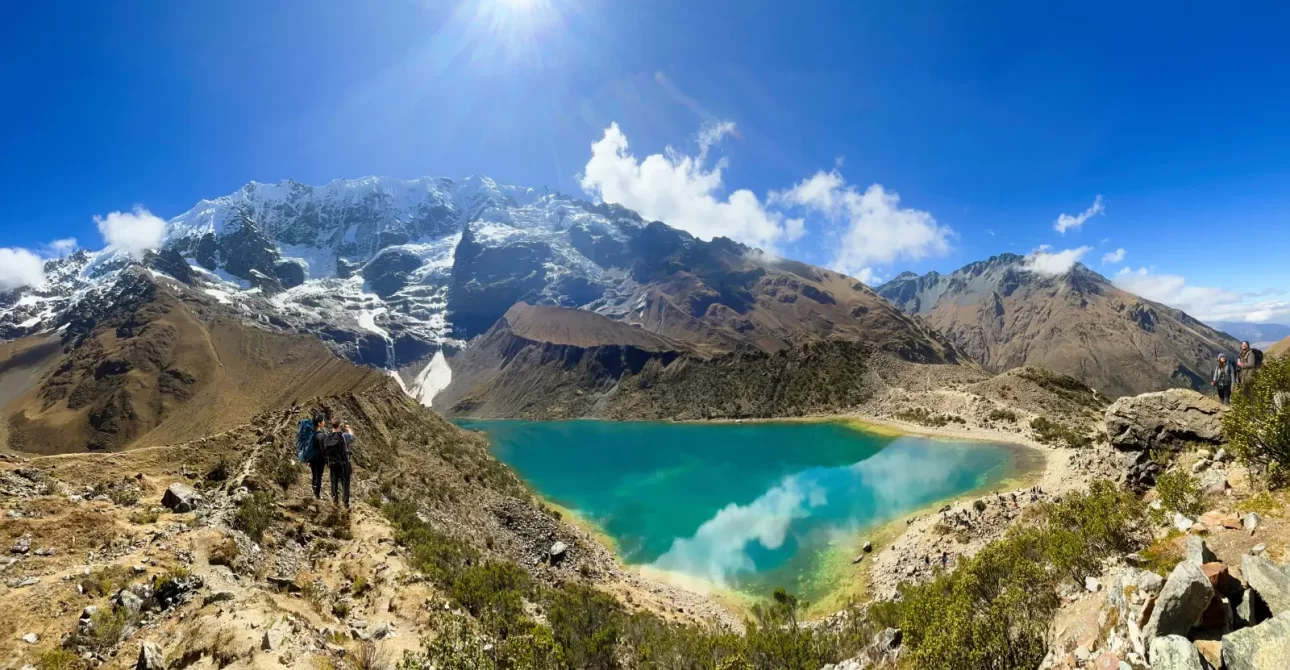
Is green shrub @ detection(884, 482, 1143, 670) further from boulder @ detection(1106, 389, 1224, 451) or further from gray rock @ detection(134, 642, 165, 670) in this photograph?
gray rock @ detection(134, 642, 165, 670)

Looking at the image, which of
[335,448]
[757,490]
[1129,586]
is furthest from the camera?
[757,490]

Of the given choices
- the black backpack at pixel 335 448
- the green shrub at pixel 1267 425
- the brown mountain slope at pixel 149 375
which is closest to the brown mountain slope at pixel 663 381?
the brown mountain slope at pixel 149 375

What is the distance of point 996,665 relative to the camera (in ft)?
26.9

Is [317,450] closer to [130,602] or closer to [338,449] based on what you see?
[338,449]

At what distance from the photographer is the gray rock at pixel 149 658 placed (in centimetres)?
780

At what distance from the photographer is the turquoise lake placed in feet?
107

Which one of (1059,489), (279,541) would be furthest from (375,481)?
(1059,489)

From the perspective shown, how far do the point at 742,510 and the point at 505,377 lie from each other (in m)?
160

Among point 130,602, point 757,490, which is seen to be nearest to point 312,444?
point 130,602

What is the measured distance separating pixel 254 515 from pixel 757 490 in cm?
4205

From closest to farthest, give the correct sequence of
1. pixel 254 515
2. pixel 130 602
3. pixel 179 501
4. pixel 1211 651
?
1. pixel 1211 651
2. pixel 130 602
3. pixel 179 501
4. pixel 254 515

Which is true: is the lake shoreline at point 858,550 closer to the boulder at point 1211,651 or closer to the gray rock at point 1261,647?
the boulder at point 1211,651

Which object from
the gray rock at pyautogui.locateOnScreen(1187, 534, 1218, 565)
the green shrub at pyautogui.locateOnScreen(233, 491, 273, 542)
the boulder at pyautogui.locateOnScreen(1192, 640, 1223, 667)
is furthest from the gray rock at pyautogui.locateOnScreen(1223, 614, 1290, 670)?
the green shrub at pyautogui.locateOnScreen(233, 491, 273, 542)

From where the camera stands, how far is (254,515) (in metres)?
15.2
